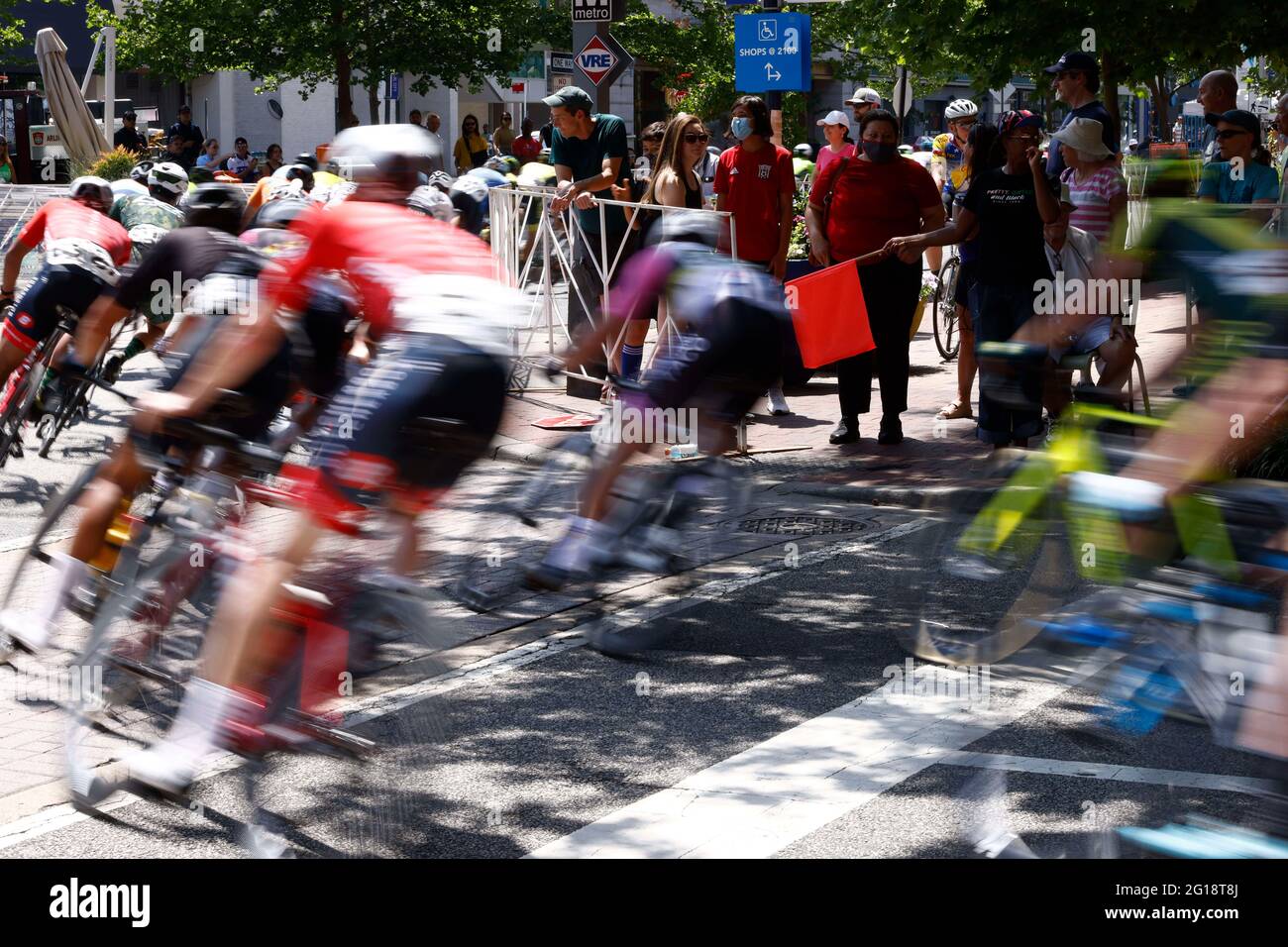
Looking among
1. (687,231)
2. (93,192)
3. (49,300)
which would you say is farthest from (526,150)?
(687,231)

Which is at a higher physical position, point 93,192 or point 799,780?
point 93,192

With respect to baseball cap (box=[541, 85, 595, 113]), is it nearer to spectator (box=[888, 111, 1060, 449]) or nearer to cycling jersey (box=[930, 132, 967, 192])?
spectator (box=[888, 111, 1060, 449])

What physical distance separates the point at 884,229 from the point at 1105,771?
5982 mm

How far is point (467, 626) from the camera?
7.06m

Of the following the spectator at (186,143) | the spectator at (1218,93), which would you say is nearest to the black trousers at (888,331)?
the spectator at (1218,93)

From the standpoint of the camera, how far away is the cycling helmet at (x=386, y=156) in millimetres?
5043

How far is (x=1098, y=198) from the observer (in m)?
9.60

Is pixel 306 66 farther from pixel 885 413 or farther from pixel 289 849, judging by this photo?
pixel 289 849

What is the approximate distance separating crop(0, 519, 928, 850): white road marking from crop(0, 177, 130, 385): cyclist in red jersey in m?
3.45

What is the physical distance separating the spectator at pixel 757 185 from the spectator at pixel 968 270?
1238 mm

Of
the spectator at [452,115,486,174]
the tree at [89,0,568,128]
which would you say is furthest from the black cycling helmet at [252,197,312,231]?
the tree at [89,0,568,128]

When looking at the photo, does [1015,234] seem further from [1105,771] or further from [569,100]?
[1105,771]

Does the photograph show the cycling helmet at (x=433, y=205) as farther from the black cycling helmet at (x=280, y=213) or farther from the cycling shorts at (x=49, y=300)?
the cycling shorts at (x=49, y=300)
